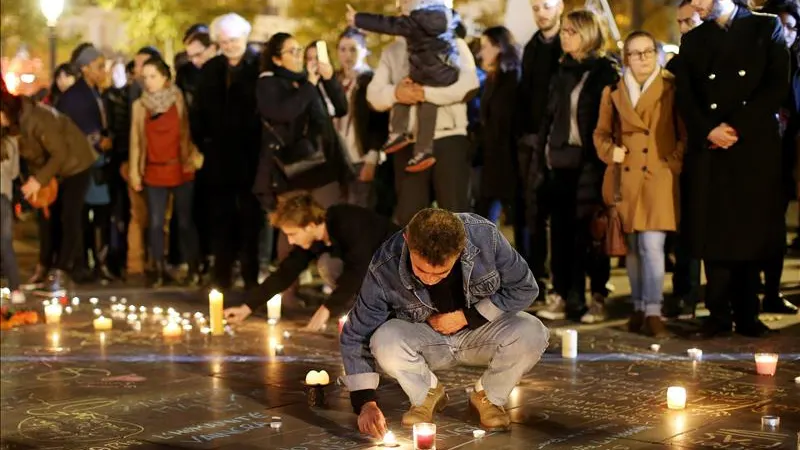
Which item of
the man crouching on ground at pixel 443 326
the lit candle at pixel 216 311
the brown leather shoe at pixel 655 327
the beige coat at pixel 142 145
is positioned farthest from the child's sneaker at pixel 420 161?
the man crouching on ground at pixel 443 326

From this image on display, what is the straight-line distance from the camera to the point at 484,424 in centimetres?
597

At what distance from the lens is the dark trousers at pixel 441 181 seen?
939 cm

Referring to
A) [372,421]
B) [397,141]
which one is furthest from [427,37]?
[372,421]

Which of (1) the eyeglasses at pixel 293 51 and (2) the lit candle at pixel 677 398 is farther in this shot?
(1) the eyeglasses at pixel 293 51

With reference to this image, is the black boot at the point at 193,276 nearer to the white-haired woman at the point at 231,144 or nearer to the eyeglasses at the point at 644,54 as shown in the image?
the white-haired woman at the point at 231,144

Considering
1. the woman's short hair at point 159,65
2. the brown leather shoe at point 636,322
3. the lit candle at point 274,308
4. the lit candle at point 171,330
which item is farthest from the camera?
the woman's short hair at point 159,65

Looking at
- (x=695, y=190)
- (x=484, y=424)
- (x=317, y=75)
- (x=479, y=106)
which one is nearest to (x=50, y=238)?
(x=317, y=75)

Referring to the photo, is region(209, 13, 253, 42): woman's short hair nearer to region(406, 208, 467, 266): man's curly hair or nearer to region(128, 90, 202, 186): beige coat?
region(128, 90, 202, 186): beige coat

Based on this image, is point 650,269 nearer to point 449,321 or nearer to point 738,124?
point 738,124

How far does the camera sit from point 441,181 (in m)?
9.41

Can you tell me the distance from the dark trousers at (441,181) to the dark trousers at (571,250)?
0.63 meters

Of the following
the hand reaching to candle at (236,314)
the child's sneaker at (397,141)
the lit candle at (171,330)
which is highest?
the child's sneaker at (397,141)

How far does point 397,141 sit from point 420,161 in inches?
10.3

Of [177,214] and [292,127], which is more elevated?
[292,127]
